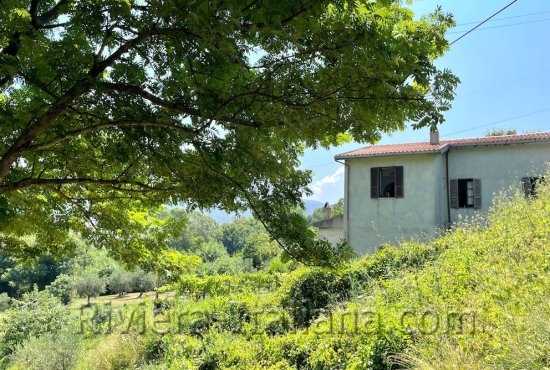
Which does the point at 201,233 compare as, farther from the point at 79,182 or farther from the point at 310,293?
the point at 79,182

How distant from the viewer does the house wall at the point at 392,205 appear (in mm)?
16656

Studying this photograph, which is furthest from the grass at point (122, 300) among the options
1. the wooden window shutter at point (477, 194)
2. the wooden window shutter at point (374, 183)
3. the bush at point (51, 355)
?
the wooden window shutter at point (477, 194)

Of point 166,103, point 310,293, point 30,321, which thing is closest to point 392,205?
point 310,293

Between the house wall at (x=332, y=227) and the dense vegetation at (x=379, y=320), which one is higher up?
the house wall at (x=332, y=227)

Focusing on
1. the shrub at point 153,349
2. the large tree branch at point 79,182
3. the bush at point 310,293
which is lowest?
the shrub at point 153,349

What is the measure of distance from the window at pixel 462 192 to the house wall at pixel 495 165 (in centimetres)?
18

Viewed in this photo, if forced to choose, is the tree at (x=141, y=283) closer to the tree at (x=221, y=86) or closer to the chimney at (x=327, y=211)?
the chimney at (x=327, y=211)

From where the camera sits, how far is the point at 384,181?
1809 cm

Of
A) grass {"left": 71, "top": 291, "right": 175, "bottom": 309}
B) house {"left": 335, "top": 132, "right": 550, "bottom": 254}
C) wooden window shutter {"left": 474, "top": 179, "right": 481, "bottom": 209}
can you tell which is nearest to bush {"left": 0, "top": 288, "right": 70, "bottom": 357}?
grass {"left": 71, "top": 291, "right": 175, "bottom": 309}

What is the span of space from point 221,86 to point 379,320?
3385 mm

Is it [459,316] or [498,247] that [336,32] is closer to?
[459,316]

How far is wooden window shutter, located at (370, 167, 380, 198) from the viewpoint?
17812mm

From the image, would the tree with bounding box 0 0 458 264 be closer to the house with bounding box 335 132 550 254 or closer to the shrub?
the shrub

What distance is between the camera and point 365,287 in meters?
8.16
